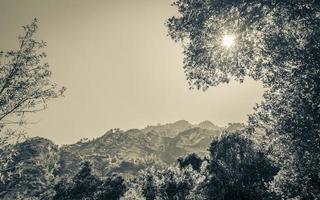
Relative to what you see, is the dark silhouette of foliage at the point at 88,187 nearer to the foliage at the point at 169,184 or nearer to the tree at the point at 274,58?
the foliage at the point at 169,184

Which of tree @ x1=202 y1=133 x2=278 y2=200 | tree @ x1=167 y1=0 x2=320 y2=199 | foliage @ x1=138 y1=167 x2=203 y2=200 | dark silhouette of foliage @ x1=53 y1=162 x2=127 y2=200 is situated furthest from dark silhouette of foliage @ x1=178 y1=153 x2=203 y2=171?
tree @ x1=167 y1=0 x2=320 y2=199

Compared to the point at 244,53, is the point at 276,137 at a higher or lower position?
lower

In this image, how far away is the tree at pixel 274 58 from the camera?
70.4ft

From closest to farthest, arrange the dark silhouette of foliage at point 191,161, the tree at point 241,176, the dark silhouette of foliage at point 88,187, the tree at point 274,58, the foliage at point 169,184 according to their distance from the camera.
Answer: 1. the tree at point 274,58
2. the tree at point 241,176
3. the foliage at point 169,184
4. the dark silhouette of foliage at point 88,187
5. the dark silhouette of foliage at point 191,161

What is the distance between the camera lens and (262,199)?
46.1 metres

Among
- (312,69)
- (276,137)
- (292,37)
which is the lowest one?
(276,137)

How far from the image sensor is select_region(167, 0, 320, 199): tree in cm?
2147

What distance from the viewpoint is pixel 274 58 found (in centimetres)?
2341

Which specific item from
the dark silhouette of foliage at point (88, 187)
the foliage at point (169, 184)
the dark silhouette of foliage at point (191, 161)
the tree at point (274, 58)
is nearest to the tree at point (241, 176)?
the foliage at point (169, 184)

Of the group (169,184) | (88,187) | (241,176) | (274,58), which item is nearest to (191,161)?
(88,187)

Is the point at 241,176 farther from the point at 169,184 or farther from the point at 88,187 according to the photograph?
the point at 88,187

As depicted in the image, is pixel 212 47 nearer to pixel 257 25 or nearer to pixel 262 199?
pixel 257 25

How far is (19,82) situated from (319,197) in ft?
86.5

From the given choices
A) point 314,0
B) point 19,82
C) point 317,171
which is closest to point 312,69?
point 314,0
